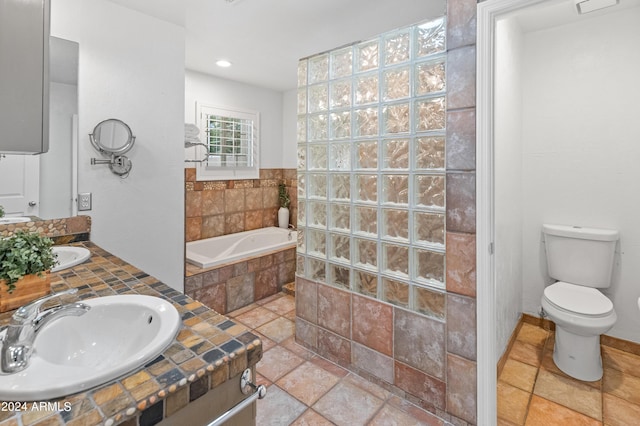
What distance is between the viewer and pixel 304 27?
241 centimetres

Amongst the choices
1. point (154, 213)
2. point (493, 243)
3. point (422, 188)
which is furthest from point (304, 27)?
point (493, 243)

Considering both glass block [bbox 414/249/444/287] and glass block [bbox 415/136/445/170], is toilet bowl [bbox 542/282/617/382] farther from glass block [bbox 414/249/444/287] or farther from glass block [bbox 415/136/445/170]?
glass block [bbox 415/136/445/170]

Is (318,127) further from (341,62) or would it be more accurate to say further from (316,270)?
(316,270)

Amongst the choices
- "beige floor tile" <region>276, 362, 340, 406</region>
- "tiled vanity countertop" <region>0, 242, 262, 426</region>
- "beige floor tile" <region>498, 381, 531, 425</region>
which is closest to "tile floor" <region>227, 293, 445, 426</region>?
"beige floor tile" <region>276, 362, 340, 406</region>

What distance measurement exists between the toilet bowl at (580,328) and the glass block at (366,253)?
1253 mm

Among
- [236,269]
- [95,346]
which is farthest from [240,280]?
[95,346]

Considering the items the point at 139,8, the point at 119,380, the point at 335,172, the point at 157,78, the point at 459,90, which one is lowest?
the point at 119,380

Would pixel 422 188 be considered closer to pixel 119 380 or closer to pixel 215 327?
pixel 215 327

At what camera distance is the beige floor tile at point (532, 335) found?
8.18 ft

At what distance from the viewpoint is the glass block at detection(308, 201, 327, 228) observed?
84.0 inches

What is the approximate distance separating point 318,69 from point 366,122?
0.53 m

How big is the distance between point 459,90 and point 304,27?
55.1 inches

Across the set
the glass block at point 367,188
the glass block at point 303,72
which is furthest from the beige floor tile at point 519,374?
the glass block at point 303,72

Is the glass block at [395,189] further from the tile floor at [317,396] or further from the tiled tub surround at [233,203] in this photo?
the tiled tub surround at [233,203]
